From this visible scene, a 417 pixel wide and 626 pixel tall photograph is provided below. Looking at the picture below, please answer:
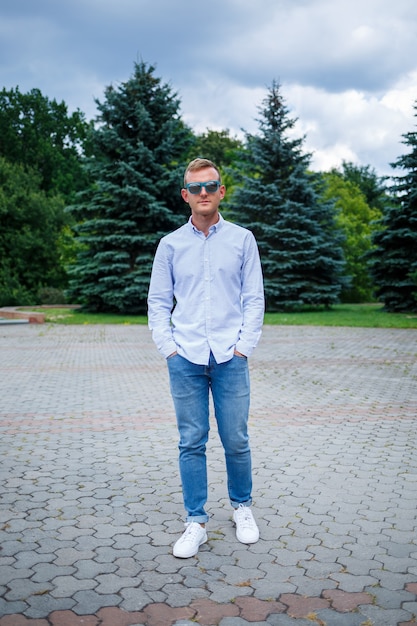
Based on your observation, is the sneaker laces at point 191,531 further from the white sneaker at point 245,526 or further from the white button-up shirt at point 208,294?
the white button-up shirt at point 208,294

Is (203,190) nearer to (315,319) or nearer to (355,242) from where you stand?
(315,319)

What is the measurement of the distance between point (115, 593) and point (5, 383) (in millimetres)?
7289

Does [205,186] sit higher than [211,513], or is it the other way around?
[205,186]

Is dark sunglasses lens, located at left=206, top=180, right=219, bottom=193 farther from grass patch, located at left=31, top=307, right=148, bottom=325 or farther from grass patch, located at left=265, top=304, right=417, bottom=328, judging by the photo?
grass patch, located at left=31, top=307, right=148, bottom=325

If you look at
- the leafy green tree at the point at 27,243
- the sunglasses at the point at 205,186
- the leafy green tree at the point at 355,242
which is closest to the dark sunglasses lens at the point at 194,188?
the sunglasses at the point at 205,186

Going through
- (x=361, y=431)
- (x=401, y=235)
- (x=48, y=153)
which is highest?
(x=48, y=153)

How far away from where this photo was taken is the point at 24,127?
61.2m

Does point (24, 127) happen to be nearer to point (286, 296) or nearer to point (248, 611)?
point (286, 296)

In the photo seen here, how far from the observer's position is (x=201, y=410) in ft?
11.8

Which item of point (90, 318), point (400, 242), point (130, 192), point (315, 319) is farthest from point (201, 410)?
point (400, 242)

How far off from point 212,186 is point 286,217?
993 inches

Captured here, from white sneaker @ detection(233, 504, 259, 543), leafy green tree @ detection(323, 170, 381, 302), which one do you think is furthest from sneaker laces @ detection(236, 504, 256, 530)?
leafy green tree @ detection(323, 170, 381, 302)

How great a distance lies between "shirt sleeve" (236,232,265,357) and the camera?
353 cm

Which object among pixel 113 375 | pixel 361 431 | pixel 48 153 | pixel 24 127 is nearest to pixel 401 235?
pixel 113 375
